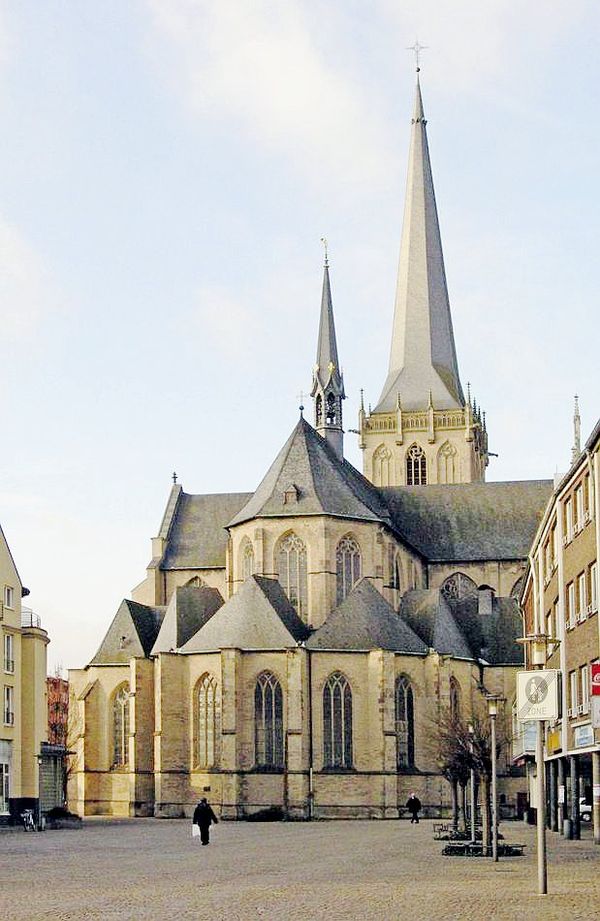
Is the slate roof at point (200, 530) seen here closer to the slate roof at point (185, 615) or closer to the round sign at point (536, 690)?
the slate roof at point (185, 615)

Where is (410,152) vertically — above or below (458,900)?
above

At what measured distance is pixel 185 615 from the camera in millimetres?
81875

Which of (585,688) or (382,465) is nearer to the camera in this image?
(585,688)

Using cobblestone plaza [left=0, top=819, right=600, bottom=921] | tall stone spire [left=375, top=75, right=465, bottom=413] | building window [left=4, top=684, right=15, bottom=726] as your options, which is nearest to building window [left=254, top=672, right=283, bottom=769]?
building window [left=4, top=684, right=15, bottom=726]

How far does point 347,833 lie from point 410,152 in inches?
3182

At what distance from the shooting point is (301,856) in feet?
120

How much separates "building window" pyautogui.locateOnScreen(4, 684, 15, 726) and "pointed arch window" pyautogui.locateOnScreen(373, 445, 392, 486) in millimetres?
56890

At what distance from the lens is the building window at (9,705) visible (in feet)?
212

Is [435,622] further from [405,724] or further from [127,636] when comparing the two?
[127,636]

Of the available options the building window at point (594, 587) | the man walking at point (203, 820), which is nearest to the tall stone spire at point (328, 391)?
the man walking at point (203, 820)

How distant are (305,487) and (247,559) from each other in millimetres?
5146

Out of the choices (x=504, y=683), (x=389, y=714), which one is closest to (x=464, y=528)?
(x=504, y=683)

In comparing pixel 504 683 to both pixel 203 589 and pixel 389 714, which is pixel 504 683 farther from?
pixel 203 589

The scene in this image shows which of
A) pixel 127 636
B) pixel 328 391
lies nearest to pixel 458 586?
pixel 127 636
